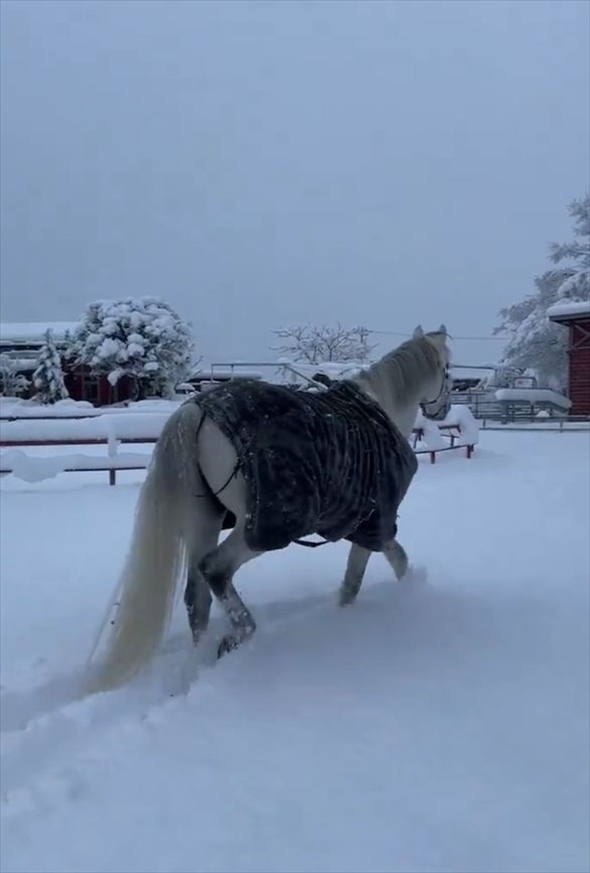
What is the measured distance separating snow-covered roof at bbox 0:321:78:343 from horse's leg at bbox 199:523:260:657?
112ft

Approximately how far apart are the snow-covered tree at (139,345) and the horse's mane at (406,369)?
24.5 meters

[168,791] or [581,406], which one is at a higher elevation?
[168,791]

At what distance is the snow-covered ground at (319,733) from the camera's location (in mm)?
1894

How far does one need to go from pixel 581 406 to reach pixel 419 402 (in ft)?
76.2

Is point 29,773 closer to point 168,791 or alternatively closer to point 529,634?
Result: point 168,791

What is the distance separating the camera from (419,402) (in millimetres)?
4457

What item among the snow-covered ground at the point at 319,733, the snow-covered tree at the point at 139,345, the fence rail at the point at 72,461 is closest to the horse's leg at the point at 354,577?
the snow-covered ground at the point at 319,733

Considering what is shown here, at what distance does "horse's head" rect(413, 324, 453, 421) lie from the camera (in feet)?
14.7

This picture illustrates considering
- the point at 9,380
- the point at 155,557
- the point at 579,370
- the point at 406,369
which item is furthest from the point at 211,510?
the point at 9,380

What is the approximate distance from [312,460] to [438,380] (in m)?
1.60

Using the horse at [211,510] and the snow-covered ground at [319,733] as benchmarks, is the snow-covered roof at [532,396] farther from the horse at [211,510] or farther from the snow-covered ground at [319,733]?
the horse at [211,510]

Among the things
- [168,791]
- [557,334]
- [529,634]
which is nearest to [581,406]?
[557,334]

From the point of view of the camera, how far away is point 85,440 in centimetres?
945

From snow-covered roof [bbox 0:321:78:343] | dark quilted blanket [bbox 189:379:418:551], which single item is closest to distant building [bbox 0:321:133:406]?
snow-covered roof [bbox 0:321:78:343]
